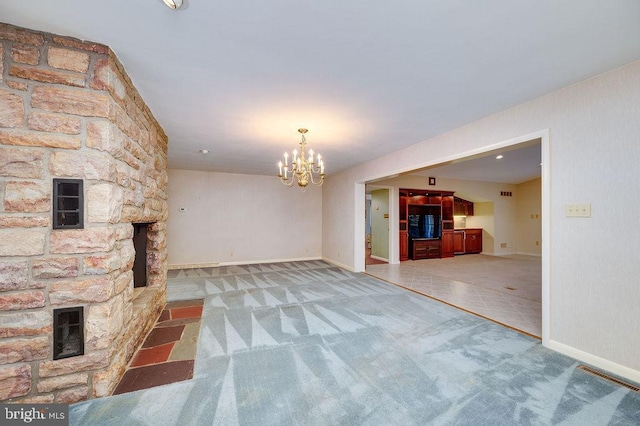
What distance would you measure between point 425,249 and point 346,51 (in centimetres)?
700

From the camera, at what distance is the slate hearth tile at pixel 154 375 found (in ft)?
6.18

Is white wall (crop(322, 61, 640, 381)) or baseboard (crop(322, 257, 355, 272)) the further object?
baseboard (crop(322, 257, 355, 272))

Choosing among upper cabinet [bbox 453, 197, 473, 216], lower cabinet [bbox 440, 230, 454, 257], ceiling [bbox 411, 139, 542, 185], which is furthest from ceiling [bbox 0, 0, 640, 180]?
upper cabinet [bbox 453, 197, 473, 216]

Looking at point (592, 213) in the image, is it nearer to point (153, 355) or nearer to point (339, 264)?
point (153, 355)

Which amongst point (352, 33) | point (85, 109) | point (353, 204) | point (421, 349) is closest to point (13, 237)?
point (85, 109)

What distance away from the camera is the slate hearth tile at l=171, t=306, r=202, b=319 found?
324 cm

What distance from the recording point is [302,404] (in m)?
1.70

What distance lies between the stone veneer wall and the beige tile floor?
13.1 feet

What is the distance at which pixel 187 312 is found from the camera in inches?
133

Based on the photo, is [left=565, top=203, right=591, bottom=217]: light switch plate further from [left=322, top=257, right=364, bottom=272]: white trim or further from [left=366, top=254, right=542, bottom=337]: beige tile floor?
[left=322, top=257, right=364, bottom=272]: white trim

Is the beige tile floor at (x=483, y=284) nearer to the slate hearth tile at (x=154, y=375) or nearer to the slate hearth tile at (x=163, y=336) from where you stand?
the slate hearth tile at (x=154, y=375)

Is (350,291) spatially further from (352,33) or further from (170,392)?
(352,33)

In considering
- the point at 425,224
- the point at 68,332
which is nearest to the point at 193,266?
the point at 68,332

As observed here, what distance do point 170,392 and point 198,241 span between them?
5.14 m
